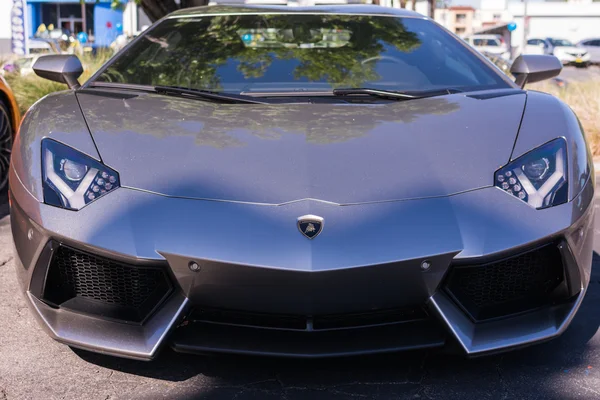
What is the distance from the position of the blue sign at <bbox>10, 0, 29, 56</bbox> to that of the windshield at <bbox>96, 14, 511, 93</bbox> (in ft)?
51.1

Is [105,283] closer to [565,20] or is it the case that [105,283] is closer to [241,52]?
[241,52]

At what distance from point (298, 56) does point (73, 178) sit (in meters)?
1.41

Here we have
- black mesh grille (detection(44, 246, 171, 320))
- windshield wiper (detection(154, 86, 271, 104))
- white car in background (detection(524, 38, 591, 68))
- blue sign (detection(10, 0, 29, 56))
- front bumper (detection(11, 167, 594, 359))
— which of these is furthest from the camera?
white car in background (detection(524, 38, 591, 68))

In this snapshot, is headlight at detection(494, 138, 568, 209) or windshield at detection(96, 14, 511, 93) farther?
windshield at detection(96, 14, 511, 93)

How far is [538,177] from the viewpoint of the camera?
8.05ft

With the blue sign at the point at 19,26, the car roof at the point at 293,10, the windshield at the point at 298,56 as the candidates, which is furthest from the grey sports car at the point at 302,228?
the blue sign at the point at 19,26

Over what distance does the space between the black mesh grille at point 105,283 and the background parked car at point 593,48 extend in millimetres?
40145

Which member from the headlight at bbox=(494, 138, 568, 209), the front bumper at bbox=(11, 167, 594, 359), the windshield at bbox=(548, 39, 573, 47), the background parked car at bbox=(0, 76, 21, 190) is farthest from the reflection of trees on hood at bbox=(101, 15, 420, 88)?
the windshield at bbox=(548, 39, 573, 47)

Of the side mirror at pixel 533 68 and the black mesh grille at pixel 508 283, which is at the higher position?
the side mirror at pixel 533 68

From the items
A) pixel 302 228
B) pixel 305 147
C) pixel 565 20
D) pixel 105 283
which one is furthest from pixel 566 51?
pixel 105 283

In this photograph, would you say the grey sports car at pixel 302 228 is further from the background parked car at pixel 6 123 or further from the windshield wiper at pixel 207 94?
the background parked car at pixel 6 123

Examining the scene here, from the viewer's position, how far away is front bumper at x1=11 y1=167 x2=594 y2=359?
2164 millimetres

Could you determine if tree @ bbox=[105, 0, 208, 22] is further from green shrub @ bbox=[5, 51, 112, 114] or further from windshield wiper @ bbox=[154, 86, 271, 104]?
windshield wiper @ bbox=[154, 86, 271, 104]

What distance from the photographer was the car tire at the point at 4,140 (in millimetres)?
5180
